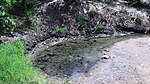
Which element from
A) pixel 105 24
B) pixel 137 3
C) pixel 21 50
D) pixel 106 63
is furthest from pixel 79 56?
pixel 137 3

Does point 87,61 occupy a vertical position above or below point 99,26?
below

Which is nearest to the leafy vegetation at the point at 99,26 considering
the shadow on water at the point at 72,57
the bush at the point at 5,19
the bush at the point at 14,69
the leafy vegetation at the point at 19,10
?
the shadow on water at the point at 72,57

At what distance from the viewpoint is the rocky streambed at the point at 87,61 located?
9.04 m

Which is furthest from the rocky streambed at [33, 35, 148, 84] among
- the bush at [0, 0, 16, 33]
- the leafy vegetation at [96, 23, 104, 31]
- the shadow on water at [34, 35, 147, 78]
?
the bush at [0, 0, 16, 33]

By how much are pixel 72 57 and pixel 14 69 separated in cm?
281

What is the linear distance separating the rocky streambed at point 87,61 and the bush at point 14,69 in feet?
2.79

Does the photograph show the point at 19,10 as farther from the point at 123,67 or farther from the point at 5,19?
the point at 123,67

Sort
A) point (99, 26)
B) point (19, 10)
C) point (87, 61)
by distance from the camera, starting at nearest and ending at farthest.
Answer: point (87, 61) → point (99, 26) → point (19, 10)

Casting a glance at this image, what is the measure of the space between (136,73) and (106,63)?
1.19 metres

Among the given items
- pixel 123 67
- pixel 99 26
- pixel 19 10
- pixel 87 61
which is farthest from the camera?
pixel 19 10

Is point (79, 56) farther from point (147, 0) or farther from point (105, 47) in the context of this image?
point (147, 0)

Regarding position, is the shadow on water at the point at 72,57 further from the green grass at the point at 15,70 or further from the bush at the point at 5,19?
the bush at the point at 5,19

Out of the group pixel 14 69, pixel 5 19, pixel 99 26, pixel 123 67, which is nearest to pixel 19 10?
pixel 5 19

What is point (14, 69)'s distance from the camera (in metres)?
8.38
